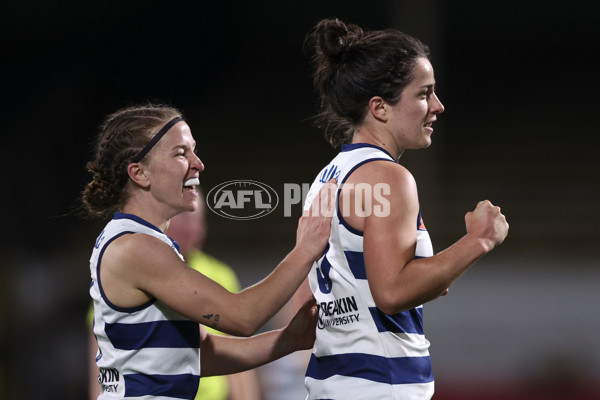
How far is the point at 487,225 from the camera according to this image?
140cm

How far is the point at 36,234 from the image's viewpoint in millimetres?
4867

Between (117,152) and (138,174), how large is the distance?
0.07 metres

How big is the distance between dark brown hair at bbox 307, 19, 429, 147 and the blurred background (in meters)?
2.58

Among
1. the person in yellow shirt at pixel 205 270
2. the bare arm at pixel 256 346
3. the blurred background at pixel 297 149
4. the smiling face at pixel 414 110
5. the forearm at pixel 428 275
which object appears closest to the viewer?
the forearm at pixel 428 275

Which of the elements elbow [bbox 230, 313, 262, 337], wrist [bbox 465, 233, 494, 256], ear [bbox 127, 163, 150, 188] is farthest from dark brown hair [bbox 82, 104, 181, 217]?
wrist [bbox 465, 233, 494, 256]

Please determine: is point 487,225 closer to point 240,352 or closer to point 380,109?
point 380,109

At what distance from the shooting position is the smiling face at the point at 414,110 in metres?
1.57

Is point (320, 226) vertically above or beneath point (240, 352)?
above

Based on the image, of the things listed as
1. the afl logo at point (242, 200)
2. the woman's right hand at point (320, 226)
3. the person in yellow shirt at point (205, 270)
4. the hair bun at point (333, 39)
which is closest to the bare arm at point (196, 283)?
the woman's right hand at point (320, 226)

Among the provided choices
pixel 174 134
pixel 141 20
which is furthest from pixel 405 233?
pixel 141 20

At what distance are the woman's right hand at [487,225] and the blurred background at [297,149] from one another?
2.72 metres

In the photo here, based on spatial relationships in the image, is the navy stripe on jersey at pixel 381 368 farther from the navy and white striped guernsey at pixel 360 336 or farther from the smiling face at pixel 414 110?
the smiling face at pixel 414 110

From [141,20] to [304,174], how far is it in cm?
165

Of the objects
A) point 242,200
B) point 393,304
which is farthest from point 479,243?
point 242,200
